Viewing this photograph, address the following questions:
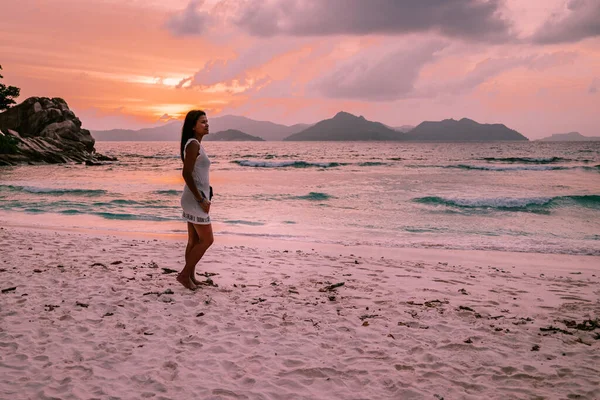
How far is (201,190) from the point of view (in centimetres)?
574

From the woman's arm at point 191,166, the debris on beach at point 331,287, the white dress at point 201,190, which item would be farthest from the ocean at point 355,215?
the woman's arm at point 191,166

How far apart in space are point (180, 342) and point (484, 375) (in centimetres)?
303

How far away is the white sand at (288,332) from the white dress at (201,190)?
1081 mm

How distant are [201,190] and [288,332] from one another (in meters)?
2.30

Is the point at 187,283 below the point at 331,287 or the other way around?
the other way around

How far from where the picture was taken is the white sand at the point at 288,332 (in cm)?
362

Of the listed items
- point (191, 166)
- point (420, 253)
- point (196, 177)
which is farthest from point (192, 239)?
point (420, 253)

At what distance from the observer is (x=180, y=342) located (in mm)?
4371

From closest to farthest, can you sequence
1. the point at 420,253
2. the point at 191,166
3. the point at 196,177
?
the point at 191,166 < the point at 196,177 < the point at 420,253

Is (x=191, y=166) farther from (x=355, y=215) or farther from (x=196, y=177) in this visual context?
(x=355, y=215)

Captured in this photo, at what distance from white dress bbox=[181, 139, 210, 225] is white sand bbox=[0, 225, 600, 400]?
1.08m

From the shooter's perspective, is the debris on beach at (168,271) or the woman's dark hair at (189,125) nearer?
the woman's dark hair at (189,125)

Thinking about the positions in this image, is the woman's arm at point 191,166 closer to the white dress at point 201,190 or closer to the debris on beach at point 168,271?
the white dress at point 201,190

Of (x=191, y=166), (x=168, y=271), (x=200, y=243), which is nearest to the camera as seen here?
(x=191, y=166)
